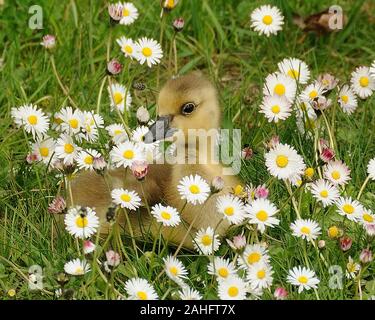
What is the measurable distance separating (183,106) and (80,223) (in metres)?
0.63

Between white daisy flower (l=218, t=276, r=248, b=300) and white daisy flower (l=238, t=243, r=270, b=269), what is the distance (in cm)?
8

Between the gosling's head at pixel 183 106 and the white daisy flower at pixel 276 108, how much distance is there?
210mm

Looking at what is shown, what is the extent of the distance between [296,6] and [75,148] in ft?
6.11

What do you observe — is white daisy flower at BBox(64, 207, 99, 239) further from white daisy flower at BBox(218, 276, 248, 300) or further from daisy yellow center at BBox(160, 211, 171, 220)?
white daisy flower at BBox(218, 276, 248, 300)

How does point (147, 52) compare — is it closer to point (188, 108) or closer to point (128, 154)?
point (188, 108)

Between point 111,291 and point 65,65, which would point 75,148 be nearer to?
point 111,291

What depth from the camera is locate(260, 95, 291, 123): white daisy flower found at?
11.5 feet

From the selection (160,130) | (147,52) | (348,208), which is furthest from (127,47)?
(348,208)

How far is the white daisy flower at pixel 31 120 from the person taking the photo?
375 centimetres

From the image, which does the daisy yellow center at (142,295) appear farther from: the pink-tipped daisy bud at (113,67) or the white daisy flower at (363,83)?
the white daisy flower at (363,83)

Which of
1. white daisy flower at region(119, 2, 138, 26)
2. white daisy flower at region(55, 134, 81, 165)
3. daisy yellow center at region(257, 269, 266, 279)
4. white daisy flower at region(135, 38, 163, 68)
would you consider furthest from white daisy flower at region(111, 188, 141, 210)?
white daisy flower at region(119, 2, 138, 26)

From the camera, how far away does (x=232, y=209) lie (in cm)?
315

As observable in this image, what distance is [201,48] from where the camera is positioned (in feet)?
15.4

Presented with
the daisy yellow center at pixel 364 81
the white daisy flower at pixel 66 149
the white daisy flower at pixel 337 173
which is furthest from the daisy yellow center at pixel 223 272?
the daisy yellow center at pixel 364 81
